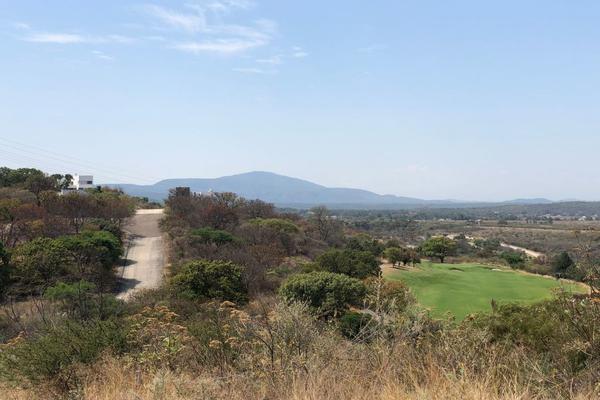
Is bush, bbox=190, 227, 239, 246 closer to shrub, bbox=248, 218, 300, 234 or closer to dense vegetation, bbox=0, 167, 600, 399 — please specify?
shrub, bbox=248, 218, 300, 234

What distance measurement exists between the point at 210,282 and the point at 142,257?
11936mm

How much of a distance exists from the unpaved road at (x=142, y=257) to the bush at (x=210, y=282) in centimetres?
316

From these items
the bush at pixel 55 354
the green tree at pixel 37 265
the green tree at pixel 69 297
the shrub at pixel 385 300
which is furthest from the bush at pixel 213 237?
the bush at pixel 55 354

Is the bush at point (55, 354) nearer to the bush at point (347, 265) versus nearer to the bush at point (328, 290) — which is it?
the bush at point (328, 290)

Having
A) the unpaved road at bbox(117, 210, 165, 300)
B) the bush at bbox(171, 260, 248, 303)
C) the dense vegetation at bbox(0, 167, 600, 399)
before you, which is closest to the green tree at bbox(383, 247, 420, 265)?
the unpaved road at bbox(117, 210, 165, 300)

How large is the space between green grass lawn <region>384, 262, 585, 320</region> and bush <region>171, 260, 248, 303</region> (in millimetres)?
10854

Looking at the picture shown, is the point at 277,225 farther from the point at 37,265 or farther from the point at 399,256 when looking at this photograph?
the point at 37,265

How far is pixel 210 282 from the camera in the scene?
2162 centimetres

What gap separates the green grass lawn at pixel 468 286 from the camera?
2904 cm

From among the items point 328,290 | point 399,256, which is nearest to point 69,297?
point 328,290

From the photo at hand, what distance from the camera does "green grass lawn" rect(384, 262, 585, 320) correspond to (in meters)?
29.0

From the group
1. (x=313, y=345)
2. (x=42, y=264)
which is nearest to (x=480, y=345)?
(x=313, y=345)

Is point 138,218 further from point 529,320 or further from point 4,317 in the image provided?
point 529,320

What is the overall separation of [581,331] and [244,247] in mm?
27362
